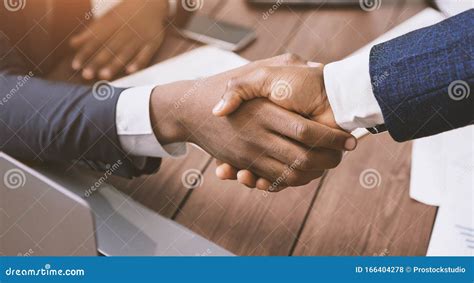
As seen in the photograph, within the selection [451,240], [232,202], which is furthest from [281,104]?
[451,240]

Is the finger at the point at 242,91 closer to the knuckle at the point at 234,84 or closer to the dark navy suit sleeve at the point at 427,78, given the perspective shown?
the knuckle at the point at 234,84

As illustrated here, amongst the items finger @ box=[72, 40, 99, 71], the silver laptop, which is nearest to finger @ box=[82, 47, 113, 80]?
finger @ box=[72, 40, 99, 71]

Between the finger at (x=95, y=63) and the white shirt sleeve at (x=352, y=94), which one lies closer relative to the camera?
the white shirt sleeve at (x=352, y=94)

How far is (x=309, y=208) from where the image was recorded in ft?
2.40

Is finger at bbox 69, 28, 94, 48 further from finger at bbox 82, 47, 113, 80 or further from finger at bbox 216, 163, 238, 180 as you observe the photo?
finger at bbox 216, 163, 238, 180

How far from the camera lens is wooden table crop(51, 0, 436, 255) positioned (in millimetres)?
711

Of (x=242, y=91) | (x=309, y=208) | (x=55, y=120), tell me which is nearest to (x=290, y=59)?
(x=242, y=91)

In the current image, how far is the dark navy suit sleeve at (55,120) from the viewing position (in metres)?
0.73

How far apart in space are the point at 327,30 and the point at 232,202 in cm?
30

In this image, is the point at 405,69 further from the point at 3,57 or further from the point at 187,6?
the point at 3,57

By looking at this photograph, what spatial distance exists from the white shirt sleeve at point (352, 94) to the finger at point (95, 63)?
29cm

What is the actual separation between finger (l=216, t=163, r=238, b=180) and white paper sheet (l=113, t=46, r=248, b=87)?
0.13 metres

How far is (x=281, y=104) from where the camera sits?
702mm

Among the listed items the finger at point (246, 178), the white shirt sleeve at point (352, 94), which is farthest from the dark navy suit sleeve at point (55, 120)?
the white shirt sleeve at point (352, 94)
